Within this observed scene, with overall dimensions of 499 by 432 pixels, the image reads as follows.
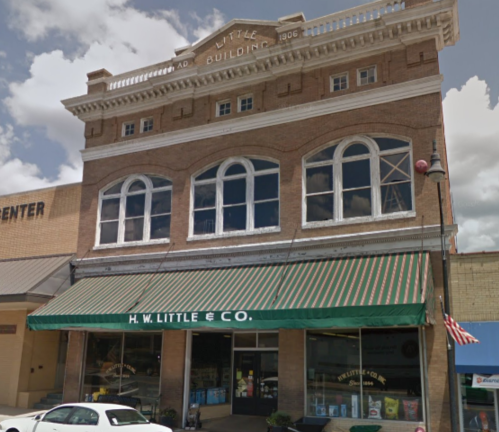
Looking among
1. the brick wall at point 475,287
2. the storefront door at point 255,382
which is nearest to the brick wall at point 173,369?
the storefront door at point 255,382

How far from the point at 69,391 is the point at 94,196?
801 cm

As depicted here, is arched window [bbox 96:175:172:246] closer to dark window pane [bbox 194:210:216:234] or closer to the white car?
dark window pane [bbox 194:210:216:234]

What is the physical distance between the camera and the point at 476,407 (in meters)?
15.3

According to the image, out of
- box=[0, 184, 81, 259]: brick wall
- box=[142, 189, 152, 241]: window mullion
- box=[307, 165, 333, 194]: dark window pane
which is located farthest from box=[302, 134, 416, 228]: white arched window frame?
box=[0, 184, 81, 259]: brick wall

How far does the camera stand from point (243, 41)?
2169 cm

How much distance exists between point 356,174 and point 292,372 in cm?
681

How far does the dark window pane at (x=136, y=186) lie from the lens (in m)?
23.0

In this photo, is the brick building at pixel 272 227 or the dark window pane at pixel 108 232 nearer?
the brick building at pixel 272 227

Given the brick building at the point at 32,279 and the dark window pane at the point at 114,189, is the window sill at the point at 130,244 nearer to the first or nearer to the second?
the brick building at the point at 32,279

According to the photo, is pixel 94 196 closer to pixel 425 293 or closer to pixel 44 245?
pixel 44 245

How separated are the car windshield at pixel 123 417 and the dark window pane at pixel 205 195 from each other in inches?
352

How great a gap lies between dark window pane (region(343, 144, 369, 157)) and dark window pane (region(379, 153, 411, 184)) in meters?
0.70

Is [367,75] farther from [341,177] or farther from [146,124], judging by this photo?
[146,124]

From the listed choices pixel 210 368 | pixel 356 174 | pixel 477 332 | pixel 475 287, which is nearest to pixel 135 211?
pixel 210 368
